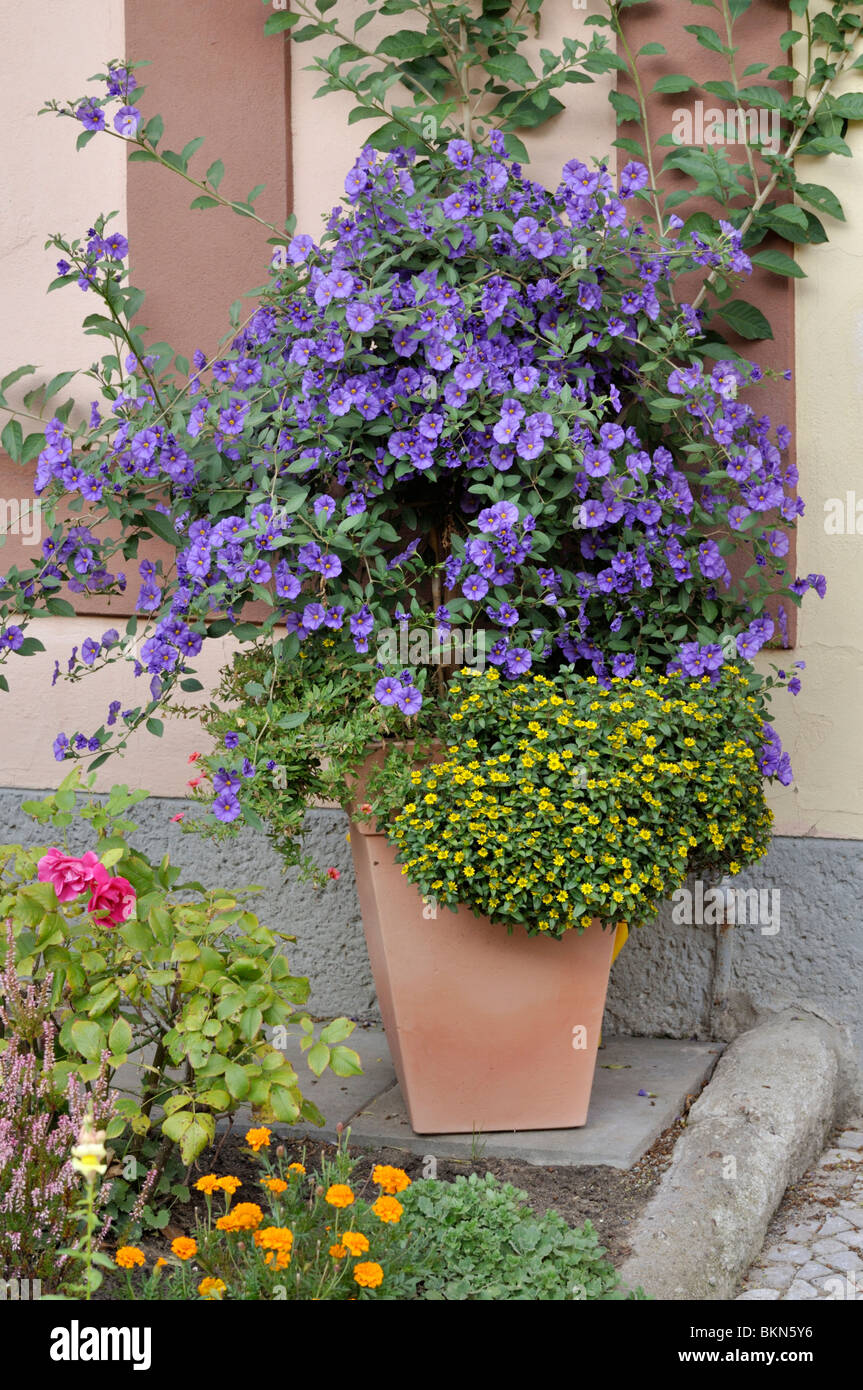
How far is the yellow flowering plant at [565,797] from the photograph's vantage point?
284cm

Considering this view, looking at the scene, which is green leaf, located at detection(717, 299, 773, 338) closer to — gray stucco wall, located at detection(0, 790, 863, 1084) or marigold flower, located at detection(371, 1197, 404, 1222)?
gray stucco wall, located at detection(0, 790, 863, 1084)

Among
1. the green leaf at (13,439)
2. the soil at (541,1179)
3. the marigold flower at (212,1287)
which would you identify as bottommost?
the soil at (541,1179)

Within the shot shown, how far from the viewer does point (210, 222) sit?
4.02 m

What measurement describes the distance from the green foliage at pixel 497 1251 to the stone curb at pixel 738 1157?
12 centimetres

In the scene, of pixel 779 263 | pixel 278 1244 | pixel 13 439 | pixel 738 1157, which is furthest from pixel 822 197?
pixel 278 1244

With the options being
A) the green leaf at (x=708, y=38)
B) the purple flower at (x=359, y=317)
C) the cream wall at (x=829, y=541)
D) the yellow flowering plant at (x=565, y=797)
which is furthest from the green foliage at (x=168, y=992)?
the green leaf at (x=708, y=38)

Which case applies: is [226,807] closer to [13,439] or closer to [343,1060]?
[343,1060]

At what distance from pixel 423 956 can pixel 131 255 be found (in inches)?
93.1

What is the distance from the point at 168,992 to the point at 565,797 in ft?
2.97

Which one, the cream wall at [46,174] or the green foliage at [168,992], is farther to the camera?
the cream wall at [46,174]

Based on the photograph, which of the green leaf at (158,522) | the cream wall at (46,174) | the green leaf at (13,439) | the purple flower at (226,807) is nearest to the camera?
the purple flower at (226,807)

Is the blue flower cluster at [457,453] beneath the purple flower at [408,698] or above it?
above

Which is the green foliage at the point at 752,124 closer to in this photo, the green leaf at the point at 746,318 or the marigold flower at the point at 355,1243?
the green leaf at the point at 746,318
